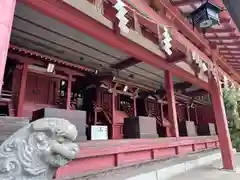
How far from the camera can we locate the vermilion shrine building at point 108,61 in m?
2.52

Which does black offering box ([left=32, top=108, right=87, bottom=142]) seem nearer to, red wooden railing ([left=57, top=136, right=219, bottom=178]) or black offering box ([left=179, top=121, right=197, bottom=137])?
red wooden railing ([left=57, top=136, right=219, bottom=178])

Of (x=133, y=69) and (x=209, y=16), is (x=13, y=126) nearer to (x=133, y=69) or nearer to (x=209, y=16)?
(x=209, y=16)

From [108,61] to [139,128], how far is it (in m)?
2.37

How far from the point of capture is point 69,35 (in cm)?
403

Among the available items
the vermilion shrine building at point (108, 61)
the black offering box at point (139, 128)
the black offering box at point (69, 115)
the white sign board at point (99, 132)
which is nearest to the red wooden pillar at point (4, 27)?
the vermilion shrine building at point (108, 61)

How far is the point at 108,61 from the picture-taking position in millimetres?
5664

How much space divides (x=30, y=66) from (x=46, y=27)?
2154 millimetres

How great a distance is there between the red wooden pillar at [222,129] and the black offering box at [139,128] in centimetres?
157

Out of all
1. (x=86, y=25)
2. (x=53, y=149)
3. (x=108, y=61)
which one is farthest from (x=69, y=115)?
(x=108, y=61)

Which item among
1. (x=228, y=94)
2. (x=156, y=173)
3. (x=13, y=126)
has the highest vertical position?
(x=228, y=94)

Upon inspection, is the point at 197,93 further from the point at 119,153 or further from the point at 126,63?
the point at 119,153

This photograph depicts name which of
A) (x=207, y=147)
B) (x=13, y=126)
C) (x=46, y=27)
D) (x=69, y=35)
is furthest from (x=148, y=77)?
(x=13, y=126)

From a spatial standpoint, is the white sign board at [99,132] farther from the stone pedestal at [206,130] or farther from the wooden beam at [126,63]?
the stone pedestal at [206,130]

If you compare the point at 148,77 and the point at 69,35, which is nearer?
the point at 69,35
